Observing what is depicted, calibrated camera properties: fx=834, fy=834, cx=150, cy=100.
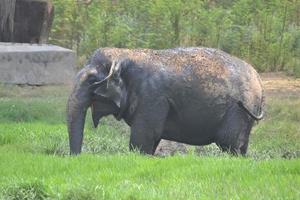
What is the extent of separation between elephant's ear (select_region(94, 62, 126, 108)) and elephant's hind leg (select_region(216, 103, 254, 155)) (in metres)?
1.33

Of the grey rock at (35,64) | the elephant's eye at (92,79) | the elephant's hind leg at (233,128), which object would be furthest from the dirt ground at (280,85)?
the elephant's eye at (92,79)

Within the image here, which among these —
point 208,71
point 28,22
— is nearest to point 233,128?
point 208,71

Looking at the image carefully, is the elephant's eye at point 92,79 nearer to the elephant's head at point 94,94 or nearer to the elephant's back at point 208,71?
the elephant's head at point 94,94

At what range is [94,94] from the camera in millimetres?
9453

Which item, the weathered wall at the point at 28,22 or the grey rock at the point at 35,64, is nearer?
the grey rock at the point at 35,64

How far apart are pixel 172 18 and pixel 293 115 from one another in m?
7.67

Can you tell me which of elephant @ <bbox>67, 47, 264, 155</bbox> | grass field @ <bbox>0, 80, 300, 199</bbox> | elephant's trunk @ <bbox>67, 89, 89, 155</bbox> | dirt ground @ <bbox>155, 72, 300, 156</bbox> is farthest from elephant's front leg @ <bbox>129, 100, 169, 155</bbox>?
dirt ground @ <bbox>155, 72, 300, 156</bbox>

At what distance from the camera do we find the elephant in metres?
9.42

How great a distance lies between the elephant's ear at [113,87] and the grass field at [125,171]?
67 centimetres

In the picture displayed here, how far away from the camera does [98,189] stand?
6.72 m

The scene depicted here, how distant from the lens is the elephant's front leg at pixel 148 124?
9430mm

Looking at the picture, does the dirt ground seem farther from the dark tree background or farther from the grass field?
the grass field

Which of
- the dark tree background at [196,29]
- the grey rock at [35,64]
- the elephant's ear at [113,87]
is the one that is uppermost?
the elephant's ear at [113,87]

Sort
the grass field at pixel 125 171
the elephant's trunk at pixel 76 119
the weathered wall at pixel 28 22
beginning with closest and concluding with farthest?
1. the grass field at pixel 125 171
2. the elephant's trunk at pixel 76 119
3. the weathered wall at pixel 28 22
